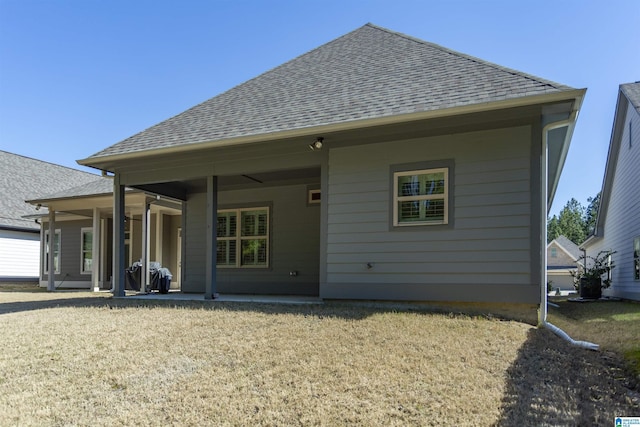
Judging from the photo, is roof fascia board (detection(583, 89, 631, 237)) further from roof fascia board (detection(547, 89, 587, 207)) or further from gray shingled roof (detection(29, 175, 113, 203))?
gray shingled roof (detection(29, 175, 113, 203))

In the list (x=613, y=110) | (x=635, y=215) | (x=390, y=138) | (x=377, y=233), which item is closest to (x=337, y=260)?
(x=377, y=233)

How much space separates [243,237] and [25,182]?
15307 mm

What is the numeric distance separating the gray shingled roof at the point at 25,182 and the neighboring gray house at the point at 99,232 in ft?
8.74

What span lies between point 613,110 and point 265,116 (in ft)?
41.2

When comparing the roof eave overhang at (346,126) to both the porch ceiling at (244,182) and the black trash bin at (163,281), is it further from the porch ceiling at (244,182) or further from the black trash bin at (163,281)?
the black trash bin at (163,281)

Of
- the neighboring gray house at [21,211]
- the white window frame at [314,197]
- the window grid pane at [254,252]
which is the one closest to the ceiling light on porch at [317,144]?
the white window frame at [314,197]

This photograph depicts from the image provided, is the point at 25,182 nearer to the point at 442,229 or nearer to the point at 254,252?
the point at 254,252

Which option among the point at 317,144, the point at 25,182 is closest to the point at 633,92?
the point at 317,144

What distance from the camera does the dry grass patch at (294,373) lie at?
2953 millimetres

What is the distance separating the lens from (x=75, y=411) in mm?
3121

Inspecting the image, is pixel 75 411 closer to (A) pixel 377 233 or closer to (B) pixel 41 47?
(A) pixel 377 233

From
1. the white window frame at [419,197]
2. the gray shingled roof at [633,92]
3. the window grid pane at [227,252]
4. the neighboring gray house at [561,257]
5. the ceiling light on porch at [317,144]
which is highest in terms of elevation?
the gray shingled roof at [633,92]

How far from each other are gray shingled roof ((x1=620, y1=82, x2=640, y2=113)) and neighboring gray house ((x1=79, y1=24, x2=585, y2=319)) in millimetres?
4227

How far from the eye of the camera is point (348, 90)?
7824mm
